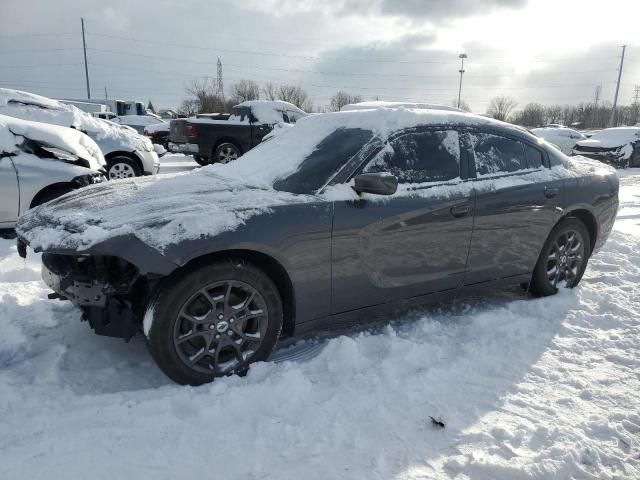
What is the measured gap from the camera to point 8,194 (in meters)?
5.18

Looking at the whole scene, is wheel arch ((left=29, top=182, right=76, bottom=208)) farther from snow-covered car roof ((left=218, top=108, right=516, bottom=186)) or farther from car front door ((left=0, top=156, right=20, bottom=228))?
snow-covered car roof ((left=218, top=108, right=516, bottom=186))

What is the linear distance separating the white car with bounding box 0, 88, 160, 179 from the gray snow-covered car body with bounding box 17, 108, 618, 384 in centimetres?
498

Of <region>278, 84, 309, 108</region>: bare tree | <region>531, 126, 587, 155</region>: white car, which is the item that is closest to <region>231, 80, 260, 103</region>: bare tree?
<region>278, 84, 309, 108</region>: bare tree

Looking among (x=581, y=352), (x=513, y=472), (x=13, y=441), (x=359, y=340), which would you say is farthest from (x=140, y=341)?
(x=581, y=352)

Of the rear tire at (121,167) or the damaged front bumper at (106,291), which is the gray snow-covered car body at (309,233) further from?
the rear tire at (121,167)

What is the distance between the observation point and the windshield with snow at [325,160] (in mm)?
3148

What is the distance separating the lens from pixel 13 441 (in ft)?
7.36

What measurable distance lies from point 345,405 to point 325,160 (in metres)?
1.60

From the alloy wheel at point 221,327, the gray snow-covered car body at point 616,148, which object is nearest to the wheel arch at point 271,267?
the alloy wheel at point 221,327

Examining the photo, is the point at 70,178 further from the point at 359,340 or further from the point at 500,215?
the point at 500,215

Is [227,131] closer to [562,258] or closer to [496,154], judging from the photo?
[496,154]

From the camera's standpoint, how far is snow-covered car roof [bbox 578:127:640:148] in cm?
1734

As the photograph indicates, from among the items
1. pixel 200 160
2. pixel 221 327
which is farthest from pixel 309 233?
pixel 200 160

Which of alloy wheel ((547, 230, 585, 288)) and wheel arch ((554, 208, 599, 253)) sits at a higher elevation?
wheel arch ((554, 208, 599, 253))
